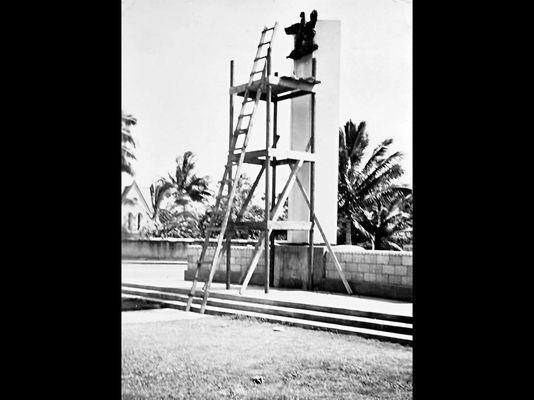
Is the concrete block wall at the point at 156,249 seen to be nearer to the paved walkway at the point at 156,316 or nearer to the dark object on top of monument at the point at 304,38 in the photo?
the dark object on top of monument at the point at 304,38

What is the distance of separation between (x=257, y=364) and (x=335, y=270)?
5371 millimetres

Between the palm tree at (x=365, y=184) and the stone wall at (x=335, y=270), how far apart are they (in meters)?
10.0

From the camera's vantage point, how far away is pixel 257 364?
5.43m

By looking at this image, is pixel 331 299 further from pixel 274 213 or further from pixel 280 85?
pixel 280 85

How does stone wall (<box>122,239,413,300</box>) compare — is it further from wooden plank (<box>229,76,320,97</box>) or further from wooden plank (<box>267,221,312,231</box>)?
wooden plank (<box>229,76,320,97</box>)

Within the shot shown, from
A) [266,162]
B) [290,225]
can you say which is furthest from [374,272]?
[266,162]

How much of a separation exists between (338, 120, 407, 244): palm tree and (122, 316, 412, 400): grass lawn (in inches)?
597

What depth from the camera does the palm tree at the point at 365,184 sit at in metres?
22.4

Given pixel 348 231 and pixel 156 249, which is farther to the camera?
pixel 156 249
